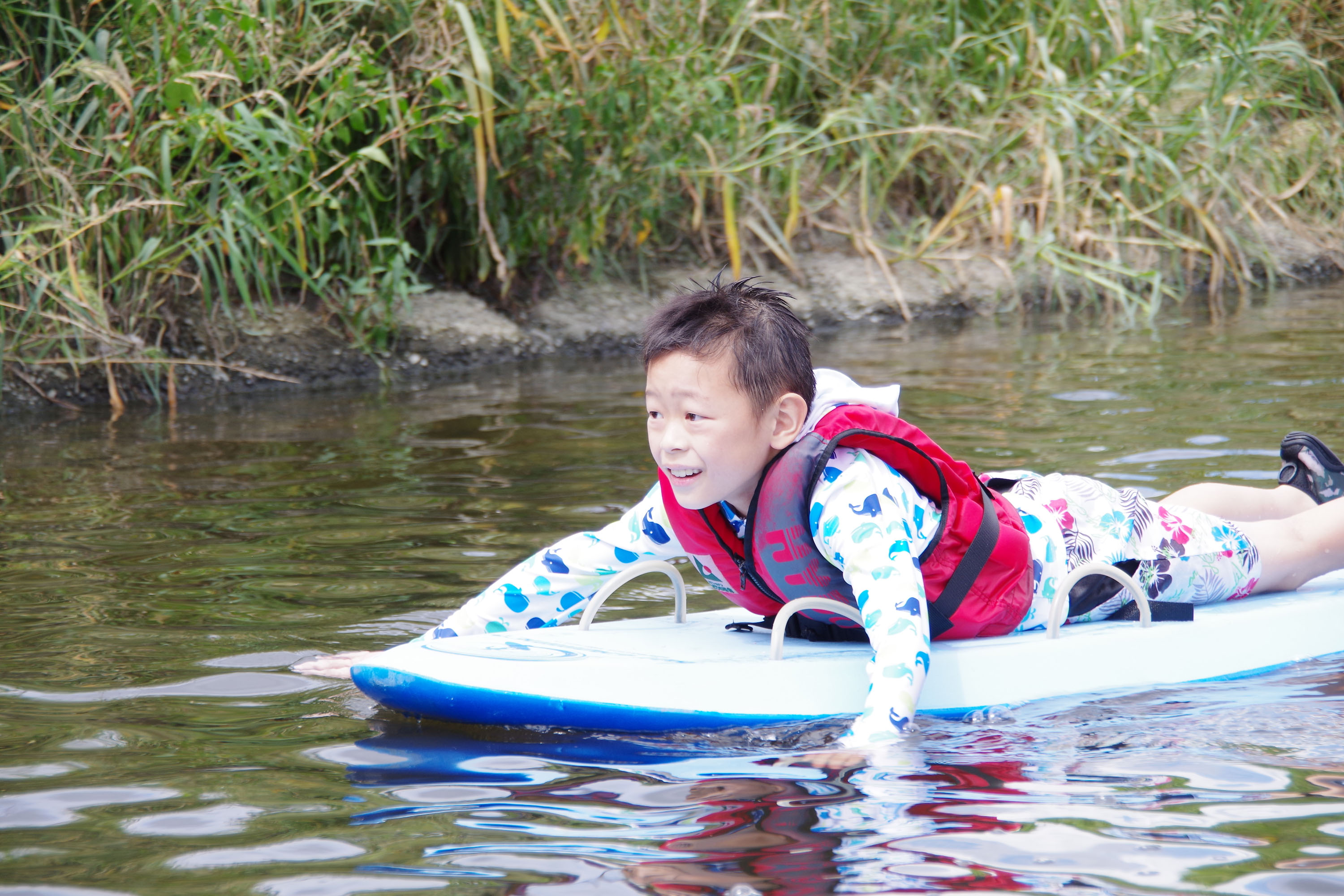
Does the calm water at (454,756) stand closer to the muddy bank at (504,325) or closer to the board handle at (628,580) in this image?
the board handle at (628,580)

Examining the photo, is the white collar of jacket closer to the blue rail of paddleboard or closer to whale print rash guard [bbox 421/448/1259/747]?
whale print rash guard [bbox 421/448/1259/747]

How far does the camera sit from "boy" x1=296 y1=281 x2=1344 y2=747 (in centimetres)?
261

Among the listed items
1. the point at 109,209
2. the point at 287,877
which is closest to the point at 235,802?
the point at 287,877

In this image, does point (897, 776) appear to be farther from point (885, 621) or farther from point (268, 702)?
point (268, 702)

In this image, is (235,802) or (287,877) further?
(235,802)

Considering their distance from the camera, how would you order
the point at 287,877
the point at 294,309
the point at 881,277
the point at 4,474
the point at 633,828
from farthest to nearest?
the point at 881,277
the point at 294,309
the point at 4,474
the point at 633,828
the point at 287,877

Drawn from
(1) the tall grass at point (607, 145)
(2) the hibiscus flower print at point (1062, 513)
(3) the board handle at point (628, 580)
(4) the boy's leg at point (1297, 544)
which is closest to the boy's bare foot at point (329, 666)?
(3) the board handle at point (628, 580)

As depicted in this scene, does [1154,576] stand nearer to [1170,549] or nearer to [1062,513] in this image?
[1170,549]

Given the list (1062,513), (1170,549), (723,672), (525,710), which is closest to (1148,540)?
(1170,549)

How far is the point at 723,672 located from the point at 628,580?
0.35m

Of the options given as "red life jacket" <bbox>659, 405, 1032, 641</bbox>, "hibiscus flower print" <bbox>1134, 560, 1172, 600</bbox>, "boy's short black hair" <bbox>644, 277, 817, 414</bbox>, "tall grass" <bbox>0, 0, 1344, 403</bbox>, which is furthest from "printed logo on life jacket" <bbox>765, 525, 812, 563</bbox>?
"tall grass" <bbox>0, 0, 1344, 403</bbox>

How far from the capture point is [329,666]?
2.95m

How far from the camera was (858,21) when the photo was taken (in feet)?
29.8

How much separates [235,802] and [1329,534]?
2509mm
